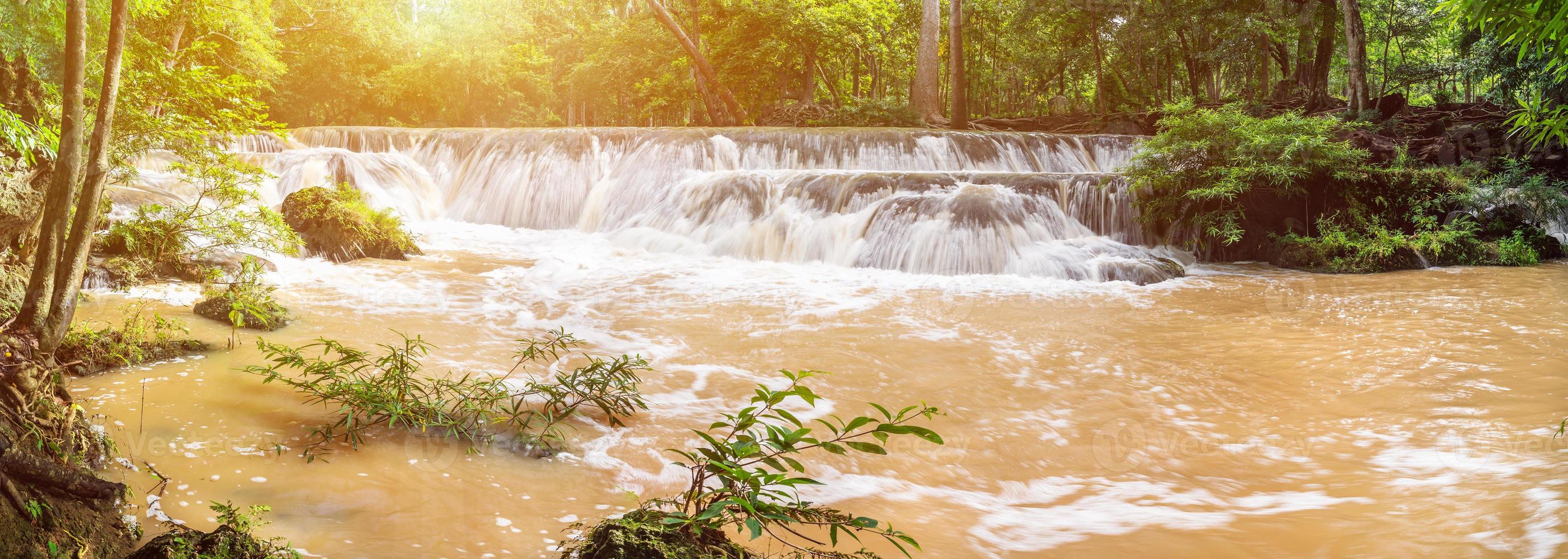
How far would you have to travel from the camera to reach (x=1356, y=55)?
16047mm

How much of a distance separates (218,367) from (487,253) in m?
6.73

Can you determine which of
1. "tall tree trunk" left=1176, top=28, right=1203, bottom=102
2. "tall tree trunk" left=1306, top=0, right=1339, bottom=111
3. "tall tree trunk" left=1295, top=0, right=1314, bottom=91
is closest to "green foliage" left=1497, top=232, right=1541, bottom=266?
"tall tree trunk" left=1306, top=0, right=1339, bottom=111

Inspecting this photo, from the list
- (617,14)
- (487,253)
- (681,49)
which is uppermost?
(617,14)

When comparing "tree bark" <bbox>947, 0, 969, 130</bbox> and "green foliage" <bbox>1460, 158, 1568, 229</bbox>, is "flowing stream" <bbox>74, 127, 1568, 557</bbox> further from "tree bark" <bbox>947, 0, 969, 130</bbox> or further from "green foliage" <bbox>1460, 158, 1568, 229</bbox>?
"tree bark" <bbox>947, 0, 969, 130</bbox>

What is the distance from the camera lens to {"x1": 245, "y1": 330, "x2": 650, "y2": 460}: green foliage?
10.9ft

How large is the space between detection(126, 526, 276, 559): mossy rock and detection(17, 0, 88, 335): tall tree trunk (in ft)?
4.66

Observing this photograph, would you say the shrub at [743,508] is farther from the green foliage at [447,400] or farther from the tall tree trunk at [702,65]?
the tall tree trunk at [702,65]

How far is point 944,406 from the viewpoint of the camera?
4.38 metres

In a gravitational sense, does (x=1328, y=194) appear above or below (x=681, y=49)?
below

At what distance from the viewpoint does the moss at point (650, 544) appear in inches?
67.3

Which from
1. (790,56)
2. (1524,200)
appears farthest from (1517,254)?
(790,56)

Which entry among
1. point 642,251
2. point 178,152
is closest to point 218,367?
point 178,152

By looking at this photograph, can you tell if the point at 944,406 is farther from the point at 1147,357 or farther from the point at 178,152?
the point at 178,152

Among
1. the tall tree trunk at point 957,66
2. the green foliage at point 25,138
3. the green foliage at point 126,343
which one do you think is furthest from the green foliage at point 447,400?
the tall tree trunk at point 957,66
